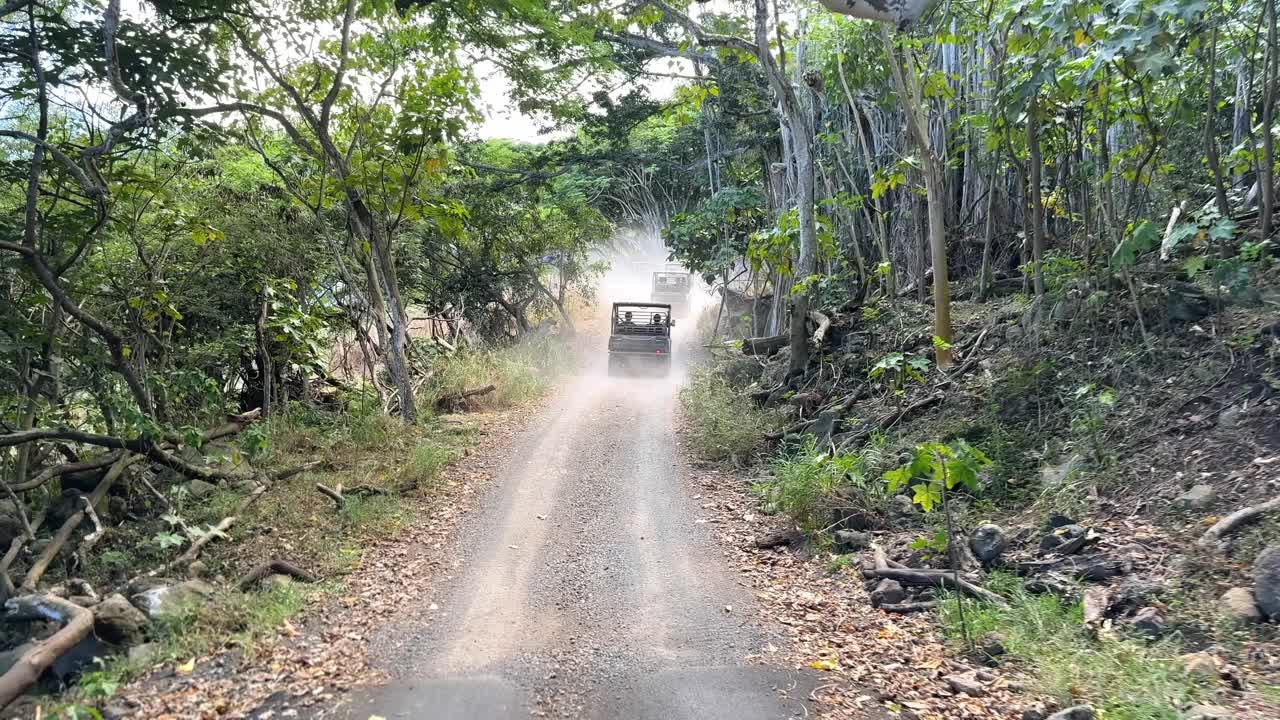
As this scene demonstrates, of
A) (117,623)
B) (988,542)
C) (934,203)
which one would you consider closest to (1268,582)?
(988,542)

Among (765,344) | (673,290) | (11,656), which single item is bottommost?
(11,656)

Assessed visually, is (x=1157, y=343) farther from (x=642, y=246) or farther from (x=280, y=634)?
(x=642, y=246)

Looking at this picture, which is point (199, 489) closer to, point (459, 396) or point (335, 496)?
point (335, 496)

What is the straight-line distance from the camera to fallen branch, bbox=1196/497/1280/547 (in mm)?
4234

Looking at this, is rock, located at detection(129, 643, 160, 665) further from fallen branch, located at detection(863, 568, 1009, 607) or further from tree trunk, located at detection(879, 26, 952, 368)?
tree trunk, located at detection(879, 26, 952, 368)

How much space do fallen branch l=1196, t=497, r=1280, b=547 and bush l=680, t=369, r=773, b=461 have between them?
5.43 metres

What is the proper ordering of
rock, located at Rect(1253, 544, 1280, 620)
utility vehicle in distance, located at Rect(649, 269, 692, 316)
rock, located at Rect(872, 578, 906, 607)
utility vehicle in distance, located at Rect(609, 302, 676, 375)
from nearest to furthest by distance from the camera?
rock, located at Rect(1253, 544, 1280, 620) → rock, located at Rect(872, 578, 906, 607) → utility vehicle in distance, located at Rect(609, 302, 676, 375) → utility vehicle in distance, located at Rect(649, 269, 692, 316)

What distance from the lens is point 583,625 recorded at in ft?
16.3

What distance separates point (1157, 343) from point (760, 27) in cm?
625

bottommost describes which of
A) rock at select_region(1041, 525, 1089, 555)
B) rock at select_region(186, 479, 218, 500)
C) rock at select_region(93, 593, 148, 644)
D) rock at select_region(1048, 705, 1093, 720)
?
rock at select_region(93, 593, 148, 644)

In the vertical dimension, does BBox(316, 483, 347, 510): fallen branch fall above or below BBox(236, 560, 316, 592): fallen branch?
above

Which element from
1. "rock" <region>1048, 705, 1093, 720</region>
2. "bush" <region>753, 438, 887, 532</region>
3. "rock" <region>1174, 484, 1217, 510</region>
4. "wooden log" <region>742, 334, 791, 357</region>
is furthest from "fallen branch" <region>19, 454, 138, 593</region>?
"wooden log" <region>742, 334, 791, 357</region>

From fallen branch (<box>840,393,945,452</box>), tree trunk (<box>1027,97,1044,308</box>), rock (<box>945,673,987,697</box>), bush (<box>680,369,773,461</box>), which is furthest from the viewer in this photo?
bush (<box>680,369,773,461</box>)

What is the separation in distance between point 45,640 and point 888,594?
5394 mm
